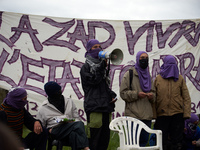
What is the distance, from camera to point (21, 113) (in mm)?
3191

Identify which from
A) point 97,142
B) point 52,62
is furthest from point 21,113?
point 52,62

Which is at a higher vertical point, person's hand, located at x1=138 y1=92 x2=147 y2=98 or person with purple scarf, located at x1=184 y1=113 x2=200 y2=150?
person's hand, located at x1=138 y1=92 x2=147 y2=98

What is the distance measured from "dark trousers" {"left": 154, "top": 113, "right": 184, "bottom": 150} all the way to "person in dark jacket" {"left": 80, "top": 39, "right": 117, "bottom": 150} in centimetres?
88

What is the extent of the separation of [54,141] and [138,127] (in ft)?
3.41

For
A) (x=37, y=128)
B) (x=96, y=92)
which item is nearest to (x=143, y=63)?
(x=96, y=92)

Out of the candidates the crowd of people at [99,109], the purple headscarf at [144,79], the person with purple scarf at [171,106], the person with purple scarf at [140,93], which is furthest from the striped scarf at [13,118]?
the person with purple scarf at [171,106]

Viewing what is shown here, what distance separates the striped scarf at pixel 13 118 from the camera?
3.08 m

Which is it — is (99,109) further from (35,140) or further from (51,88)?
(35,140)

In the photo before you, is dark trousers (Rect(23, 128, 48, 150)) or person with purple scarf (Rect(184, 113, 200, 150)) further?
person with purple scarf (Rect(184, 113, 200, 150))

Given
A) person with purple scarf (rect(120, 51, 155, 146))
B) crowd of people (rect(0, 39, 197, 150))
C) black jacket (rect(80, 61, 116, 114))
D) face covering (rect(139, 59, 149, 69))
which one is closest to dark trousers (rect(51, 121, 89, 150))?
crowd of people (rect(0, 39, 197, 150))

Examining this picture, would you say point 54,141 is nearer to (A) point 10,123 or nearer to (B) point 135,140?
(A) point 10,123

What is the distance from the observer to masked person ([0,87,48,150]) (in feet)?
10.1

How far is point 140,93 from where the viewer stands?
139 inches

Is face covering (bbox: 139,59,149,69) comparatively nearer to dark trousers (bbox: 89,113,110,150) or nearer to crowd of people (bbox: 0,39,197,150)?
crowd of people (bbox: 0,39,197,150)
